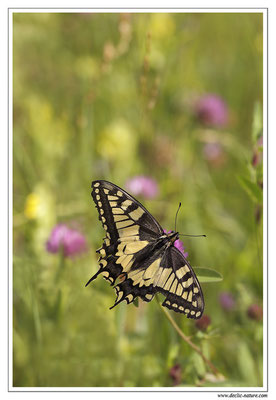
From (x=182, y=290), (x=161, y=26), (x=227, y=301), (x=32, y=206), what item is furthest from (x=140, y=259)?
(x=161, y=26)

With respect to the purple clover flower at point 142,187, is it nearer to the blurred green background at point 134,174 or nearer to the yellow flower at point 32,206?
the blurred green background at point 134,174

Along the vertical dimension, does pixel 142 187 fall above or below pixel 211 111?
below

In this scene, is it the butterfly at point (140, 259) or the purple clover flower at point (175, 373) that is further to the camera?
the purple clover flower at point (175, 373)

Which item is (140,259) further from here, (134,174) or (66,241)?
(134,174)

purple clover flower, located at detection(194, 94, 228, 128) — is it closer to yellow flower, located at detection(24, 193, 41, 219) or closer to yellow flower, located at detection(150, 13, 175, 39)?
yellow flower, located at detection(150, 13, 175, 39)

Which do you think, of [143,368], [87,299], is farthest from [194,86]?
[143,368]

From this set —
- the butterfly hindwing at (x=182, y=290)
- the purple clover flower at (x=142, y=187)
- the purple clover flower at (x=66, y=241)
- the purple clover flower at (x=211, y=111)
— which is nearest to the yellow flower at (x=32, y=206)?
the purple clover flower at (x=66, y=241)
